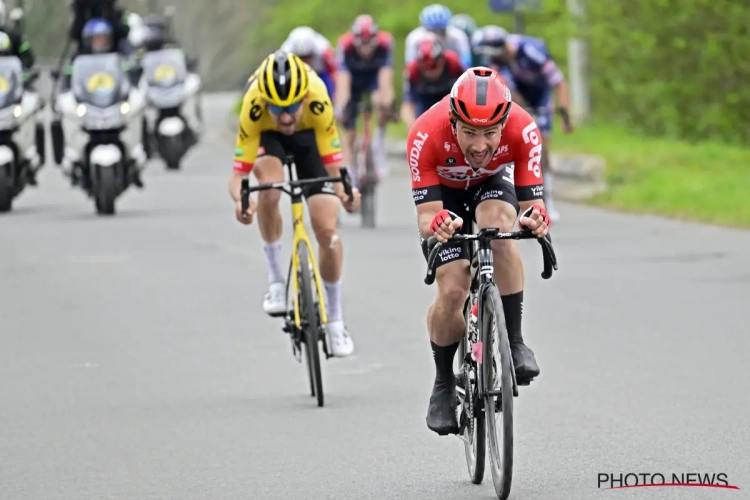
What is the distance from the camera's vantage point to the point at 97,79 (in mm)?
21156

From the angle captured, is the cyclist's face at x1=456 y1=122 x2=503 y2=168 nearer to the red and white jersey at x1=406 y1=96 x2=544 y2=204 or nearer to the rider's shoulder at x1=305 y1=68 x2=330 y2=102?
the red and white jersey at x1=406 y1=96 x2=544 y2=204

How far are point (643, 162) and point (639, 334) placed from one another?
507 inches

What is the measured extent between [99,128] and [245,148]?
1073 cm

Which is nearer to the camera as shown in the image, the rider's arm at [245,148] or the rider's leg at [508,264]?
the rider's leg at [508,264]

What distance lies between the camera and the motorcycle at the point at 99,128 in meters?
20.9

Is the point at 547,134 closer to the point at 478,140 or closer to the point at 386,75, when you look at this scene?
the point at 386,75

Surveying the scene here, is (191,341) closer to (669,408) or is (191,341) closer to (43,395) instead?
(43,395)

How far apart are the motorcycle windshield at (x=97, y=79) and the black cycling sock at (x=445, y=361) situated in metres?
13.8

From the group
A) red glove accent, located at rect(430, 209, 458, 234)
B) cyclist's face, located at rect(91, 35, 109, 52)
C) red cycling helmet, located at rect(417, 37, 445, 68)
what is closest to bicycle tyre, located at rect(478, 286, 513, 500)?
red glove accent, located at rect(430, 209, 458, 234)

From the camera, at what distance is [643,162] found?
961 inches

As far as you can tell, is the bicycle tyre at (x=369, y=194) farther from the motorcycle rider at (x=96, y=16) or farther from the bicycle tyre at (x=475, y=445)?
the bicycle tyre at (x=475, y=445)

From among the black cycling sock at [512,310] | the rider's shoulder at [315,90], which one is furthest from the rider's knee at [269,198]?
the black cycling sock at [512,310]

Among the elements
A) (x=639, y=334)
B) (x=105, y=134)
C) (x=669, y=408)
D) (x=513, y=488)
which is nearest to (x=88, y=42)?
(x=105, y=134)

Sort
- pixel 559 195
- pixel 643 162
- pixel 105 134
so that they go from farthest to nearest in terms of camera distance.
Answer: pixel 643 162 < pixel 559 195 < pixel 105 134
